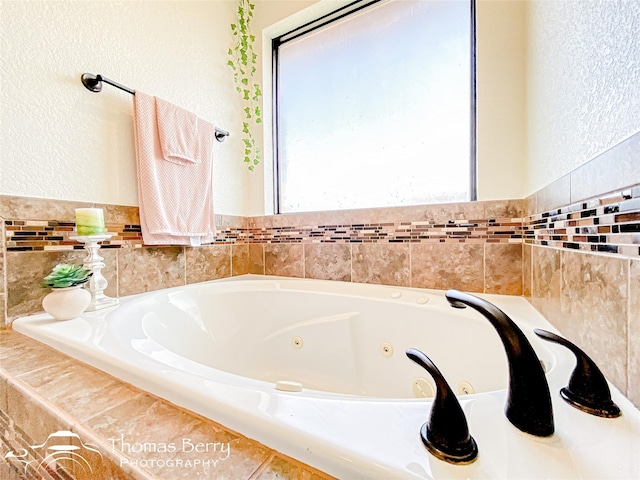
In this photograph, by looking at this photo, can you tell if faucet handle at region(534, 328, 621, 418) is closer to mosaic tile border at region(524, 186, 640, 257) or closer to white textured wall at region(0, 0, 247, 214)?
mosaic tile border at region(524, 186, 640, 257)

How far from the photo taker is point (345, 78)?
1.56 m

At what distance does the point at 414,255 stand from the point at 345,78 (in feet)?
3.60

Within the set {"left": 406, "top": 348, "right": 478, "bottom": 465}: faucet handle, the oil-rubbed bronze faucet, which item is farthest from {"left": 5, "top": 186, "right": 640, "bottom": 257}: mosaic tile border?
{"left": 406, "top": 348, "right": 478, "bottom": 465}: faucet handle

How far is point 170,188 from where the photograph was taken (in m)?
1.25

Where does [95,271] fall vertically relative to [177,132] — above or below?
below

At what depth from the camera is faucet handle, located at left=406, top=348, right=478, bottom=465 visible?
0.29 metres

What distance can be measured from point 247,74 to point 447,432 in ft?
6.61

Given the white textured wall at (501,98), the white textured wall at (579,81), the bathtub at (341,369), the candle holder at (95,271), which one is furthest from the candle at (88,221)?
the white textured wall at (501,98)

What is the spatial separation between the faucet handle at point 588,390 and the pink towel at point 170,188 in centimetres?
134

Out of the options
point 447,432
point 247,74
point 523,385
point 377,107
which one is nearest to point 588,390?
point 523,385

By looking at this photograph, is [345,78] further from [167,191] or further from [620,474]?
[620,474]

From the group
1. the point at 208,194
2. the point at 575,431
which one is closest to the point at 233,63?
the point at 208,194

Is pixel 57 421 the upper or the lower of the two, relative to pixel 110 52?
lower

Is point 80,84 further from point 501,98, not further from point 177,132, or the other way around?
point 501,98
